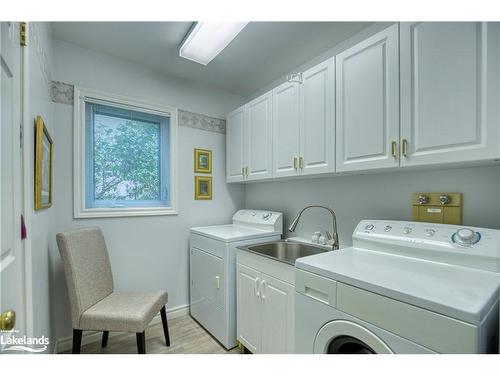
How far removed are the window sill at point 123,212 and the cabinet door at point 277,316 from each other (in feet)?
4.04

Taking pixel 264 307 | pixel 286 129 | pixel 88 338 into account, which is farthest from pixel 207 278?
pixel 286 129

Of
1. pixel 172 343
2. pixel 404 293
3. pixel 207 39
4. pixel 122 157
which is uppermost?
pixel 207 39

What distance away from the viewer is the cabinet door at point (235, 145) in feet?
8.04

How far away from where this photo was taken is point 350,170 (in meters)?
1.51

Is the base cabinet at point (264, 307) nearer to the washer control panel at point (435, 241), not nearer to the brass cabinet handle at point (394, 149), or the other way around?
the washer control panel at point (435, 241)

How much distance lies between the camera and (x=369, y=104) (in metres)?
1.39

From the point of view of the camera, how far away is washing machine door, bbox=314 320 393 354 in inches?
37.3

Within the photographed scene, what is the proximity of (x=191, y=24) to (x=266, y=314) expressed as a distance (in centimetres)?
211

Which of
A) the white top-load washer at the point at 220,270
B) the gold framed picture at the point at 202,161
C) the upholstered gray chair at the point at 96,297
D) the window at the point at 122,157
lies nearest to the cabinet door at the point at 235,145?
the gold framed picture at the point at 202,161

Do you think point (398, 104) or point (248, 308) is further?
point (248, 308)

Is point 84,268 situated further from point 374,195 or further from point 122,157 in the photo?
point 374,195

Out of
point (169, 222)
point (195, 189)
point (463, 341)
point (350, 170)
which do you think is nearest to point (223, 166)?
point (195, 189)

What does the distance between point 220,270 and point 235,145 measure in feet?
4.16

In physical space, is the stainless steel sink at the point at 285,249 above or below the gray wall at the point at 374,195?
below
